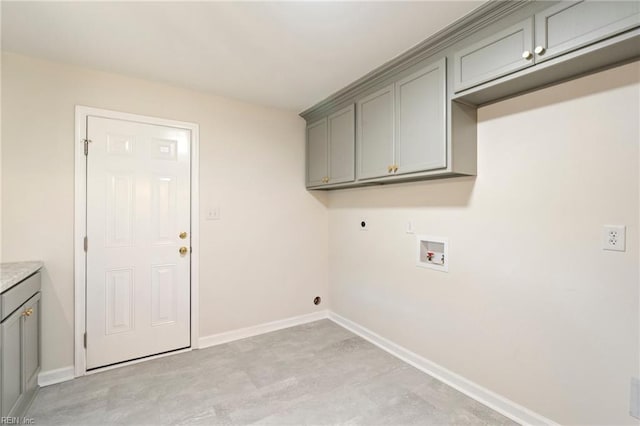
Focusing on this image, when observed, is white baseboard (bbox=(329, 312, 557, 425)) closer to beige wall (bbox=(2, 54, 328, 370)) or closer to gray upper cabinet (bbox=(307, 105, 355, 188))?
beige wall (bbox=(2, 54, 328, 370))

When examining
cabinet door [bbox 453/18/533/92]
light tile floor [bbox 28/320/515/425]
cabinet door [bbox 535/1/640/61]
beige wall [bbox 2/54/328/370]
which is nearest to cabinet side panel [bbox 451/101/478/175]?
cabinet door [bbox 453/18/533/92]

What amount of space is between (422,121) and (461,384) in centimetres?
191

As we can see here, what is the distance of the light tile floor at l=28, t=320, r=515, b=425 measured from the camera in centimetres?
187

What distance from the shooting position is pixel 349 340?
2.99m

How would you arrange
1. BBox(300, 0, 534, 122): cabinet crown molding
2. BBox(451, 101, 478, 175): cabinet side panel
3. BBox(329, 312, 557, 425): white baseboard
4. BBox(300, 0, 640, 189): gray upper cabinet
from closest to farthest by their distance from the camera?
BBox(300, 0, 640, 189): gray upper cabinet, BBox(300, 0, 534, 122): cabinet crown molding, BBox(329, 312, 557, 425): white baseboard, BBox(451, 101, 478, 175): cabinet side panel

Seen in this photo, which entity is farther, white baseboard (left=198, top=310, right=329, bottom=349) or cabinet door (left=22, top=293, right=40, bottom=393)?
white baseboard (left=198, top=310, right=329, bottom=349)

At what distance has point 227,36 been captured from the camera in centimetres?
195

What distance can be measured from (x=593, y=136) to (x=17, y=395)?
3.54 metres

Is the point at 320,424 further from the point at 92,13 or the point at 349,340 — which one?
the point at 92,13

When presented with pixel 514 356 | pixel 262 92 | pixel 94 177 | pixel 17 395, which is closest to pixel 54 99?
pixel 94 177

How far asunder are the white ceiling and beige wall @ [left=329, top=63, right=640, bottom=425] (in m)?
0.86

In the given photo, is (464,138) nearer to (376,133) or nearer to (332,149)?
(376,133)

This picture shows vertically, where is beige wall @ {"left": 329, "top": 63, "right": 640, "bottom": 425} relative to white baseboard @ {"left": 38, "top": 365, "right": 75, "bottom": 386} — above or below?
above

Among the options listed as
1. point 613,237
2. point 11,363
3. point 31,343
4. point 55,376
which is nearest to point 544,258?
point 613,237
